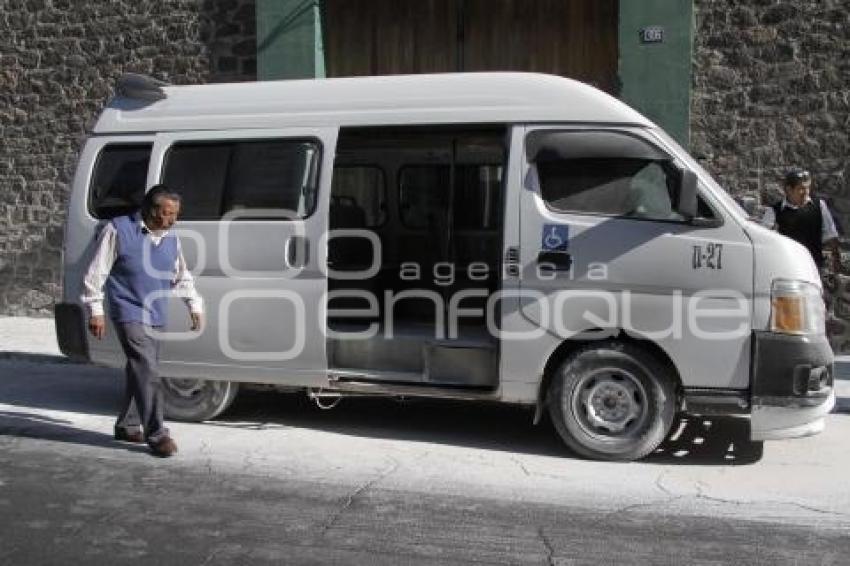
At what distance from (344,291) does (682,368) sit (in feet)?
8.09

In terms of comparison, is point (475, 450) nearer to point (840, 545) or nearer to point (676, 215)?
point (676, 215)

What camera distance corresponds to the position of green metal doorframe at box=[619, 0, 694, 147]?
10.1m

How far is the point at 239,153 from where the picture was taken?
21.5 ft

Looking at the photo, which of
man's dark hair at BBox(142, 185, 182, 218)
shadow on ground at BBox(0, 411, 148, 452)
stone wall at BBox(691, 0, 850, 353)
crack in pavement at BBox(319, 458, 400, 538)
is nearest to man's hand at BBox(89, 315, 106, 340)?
→ man's dark hair at BBox(142, 185, 182, 218)

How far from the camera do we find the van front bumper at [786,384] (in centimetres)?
551

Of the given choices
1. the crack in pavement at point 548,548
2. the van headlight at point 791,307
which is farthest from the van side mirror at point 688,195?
the crack in pavement at point 548,548

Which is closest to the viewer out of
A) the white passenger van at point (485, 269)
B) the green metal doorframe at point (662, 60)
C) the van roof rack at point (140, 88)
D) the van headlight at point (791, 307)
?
the van headlight at point (791, 307)

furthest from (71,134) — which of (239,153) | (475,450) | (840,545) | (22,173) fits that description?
(840,545)

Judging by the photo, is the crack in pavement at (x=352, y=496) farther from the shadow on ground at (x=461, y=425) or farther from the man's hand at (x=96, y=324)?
the man's hand at (x=96, y=324)

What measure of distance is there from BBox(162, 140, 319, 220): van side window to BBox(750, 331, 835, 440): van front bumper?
3134mm

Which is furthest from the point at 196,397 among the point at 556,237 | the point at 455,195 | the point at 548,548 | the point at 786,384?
the point at 786,384

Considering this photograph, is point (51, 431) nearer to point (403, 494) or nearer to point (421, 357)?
point (421, 357)

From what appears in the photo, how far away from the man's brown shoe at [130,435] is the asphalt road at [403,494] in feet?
0.25

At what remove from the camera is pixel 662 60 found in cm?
1017
